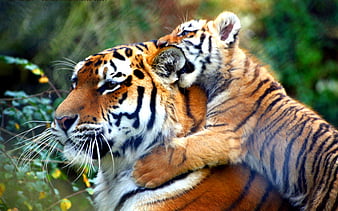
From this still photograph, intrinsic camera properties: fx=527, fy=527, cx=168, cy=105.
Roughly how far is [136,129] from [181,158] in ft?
0.93

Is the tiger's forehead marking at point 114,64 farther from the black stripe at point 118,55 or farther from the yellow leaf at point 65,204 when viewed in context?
the yellow leaf at point 65,204

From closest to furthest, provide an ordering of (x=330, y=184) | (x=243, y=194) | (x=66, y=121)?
(x=66, y=121) → (x=243, y=194) → (x=330, y=184)

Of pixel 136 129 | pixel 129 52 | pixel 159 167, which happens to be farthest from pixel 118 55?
pixel 159 167

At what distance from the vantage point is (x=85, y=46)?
5008mm

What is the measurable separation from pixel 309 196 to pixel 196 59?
117 centimetres

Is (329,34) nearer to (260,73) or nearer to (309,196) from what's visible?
(260,73)

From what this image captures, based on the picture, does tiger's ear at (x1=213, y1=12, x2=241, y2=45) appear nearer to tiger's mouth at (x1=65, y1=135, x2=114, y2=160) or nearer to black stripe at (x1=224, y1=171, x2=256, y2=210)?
black stripe at (x1=224, y1=171, x2=256, y2=210)

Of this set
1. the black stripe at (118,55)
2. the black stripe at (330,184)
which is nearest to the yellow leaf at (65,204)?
the black stripe at (118,55)

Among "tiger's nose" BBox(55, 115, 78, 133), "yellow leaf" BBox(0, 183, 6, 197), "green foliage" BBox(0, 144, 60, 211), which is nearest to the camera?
"tiger's nose" BBox(55, 115, 78, 133)

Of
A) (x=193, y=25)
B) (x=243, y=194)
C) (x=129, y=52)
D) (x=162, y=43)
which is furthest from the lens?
(x=193, y=25)

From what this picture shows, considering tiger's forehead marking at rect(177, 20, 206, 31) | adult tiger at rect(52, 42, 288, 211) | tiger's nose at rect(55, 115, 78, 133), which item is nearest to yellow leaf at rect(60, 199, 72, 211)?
adult tiger at rect(52, 42, 288, 211)

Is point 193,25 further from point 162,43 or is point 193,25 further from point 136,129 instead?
point 136,129

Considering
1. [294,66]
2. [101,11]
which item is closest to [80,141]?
[101,11]

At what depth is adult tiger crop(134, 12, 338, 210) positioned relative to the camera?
2850mm
